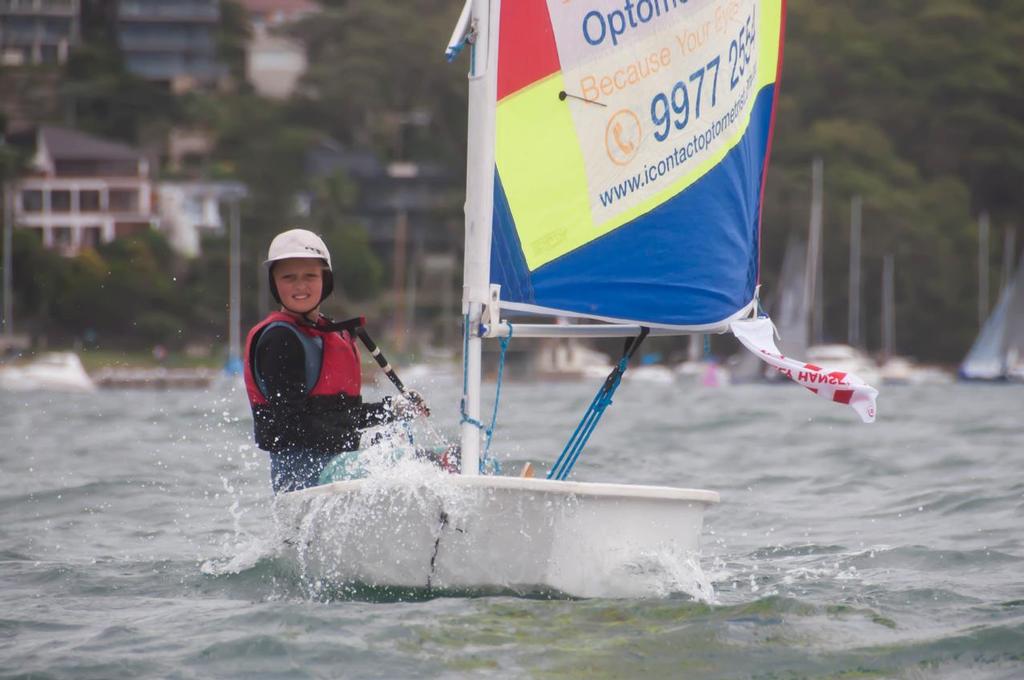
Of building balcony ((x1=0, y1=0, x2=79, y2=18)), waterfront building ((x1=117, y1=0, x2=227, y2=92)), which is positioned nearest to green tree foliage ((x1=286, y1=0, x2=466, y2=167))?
waterfront building ((x1=117, y1=0, x2=227, y2=92))

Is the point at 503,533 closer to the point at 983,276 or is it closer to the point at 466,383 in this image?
the point at 466,383

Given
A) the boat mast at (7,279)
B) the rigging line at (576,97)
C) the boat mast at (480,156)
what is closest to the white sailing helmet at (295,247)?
the boat mast at (480,156)

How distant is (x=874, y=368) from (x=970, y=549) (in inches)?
1631

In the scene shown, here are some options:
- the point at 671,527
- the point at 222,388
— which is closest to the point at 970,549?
the point at 671,527

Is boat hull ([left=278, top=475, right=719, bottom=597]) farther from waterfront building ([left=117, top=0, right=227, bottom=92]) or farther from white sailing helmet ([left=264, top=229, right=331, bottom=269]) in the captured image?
waterfront building ([left=117, top=0, right=227, bottom=92])

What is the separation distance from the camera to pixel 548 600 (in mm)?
5992

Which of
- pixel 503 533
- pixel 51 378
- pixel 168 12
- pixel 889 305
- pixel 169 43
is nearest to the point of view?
pixel 503 533

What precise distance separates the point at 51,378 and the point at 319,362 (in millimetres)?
30514

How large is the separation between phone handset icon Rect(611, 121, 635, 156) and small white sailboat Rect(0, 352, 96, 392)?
30101mm

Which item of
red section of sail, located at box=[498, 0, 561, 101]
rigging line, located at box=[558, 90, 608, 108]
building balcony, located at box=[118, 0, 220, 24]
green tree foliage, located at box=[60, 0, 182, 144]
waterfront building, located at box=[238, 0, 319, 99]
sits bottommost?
rigging line, located at box=[558, 90, 608, 108]

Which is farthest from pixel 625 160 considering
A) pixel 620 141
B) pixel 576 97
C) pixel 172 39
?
pixel 172 39

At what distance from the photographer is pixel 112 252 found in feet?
168

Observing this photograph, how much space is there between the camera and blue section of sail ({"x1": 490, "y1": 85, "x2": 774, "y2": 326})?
6.40 metres

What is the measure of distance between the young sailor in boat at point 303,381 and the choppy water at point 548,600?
47 cm
